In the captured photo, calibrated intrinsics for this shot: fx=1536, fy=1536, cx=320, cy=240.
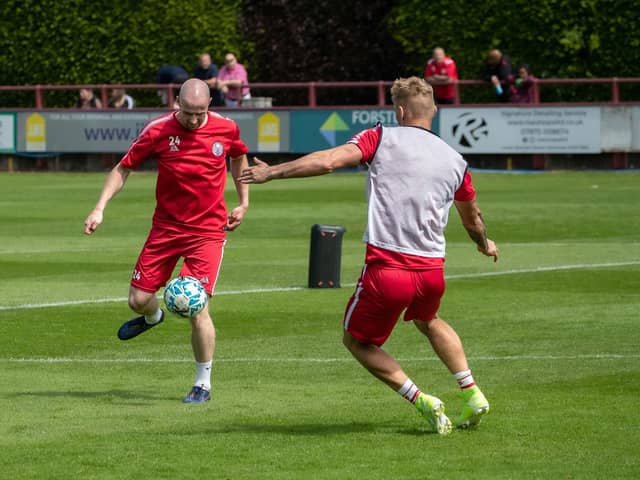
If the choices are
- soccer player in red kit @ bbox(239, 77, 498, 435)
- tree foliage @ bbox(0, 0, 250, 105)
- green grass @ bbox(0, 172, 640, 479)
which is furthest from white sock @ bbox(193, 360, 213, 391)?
tree foliage @ bbox(0, 0, 250, 105)

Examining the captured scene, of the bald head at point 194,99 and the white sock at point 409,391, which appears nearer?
the white sock at point 409,391

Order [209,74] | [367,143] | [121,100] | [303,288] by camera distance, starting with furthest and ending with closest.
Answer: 1. [121,100]
2. [209,74]
3. [303,288]
4. [367,143]

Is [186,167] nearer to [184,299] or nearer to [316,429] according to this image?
[184,299]

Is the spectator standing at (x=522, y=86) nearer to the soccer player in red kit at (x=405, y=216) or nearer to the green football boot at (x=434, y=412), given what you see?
the soccer player in red kit at (x=405, y=216)

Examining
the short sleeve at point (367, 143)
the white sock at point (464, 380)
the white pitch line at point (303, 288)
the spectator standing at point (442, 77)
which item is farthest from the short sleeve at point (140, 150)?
the spectator standing at point (442, 77)

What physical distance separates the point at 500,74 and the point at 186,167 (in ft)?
78.8

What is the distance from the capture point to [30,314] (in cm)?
1350

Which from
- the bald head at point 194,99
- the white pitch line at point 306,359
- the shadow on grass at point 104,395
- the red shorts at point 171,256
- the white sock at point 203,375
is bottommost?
the white pitch line at point 306,359

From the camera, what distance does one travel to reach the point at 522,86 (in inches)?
1297

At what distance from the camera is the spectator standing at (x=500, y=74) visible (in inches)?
1305

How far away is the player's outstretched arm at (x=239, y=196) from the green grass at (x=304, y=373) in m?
1.06

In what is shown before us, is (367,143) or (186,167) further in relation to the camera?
(186,167)

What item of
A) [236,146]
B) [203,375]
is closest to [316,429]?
[203,375]

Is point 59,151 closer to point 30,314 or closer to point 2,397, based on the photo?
point 30,314
